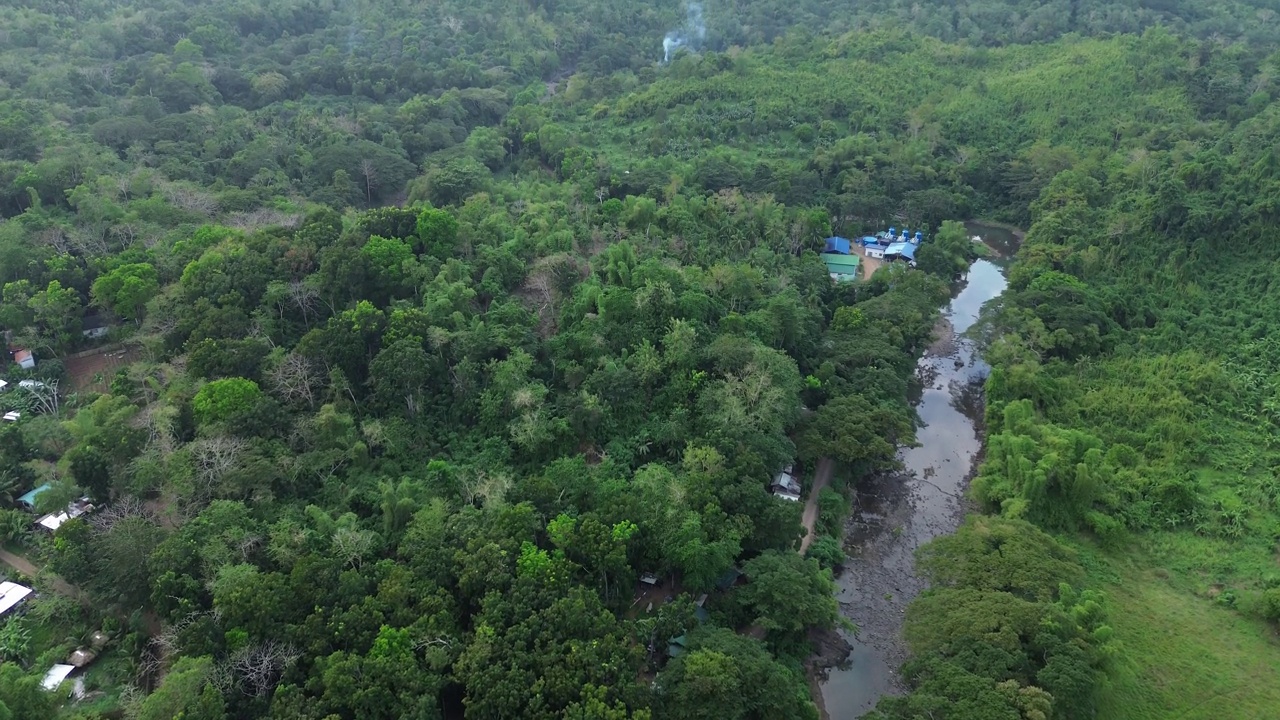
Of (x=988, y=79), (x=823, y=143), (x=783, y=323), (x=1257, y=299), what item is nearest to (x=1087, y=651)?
(x=783, y=323)

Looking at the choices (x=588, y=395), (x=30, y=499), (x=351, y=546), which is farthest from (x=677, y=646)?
(x=30, y=499)

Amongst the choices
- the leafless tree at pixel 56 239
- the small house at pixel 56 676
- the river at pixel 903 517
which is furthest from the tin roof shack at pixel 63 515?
the river at pixel 903 517

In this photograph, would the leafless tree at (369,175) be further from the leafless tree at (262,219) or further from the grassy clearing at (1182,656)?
the grassy clearing at (1182,656)

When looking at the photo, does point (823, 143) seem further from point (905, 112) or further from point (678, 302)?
point (678, 302)

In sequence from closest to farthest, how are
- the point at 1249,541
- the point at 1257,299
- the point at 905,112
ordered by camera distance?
1. the point at 1249,541
2. the point at 1257,299
3. the point at 905,112

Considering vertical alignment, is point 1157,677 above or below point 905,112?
below

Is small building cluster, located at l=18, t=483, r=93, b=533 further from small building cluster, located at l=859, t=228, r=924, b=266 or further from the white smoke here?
the white smoke

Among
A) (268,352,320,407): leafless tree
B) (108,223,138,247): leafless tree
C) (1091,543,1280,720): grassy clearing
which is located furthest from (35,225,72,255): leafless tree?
(1091,543,1280,720): grassy clearing
